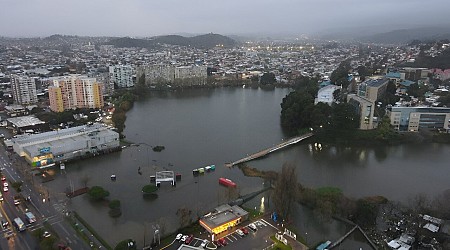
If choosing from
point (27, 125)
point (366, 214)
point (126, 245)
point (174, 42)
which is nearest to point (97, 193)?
point (126, 245)

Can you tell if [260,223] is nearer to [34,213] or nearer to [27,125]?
[34,213]


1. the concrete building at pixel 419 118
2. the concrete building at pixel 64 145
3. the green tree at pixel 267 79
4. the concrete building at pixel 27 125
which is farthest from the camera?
the green tree at pixel 267 79

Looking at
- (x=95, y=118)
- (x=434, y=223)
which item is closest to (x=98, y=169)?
(x=95, y=118)

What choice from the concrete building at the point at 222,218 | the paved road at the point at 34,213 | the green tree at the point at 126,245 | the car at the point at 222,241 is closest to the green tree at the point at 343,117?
the concrete building at the point at 222,218

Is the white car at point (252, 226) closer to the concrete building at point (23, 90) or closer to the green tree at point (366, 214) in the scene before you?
the green tree at point (366, 214)

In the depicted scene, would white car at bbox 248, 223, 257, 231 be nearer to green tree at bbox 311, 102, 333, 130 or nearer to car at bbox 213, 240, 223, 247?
car at bbox 213, 240, 223, 247

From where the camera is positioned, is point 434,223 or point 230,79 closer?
point 434,223

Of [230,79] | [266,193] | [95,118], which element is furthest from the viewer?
[230,79]

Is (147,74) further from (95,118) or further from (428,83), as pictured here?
(428,83)
